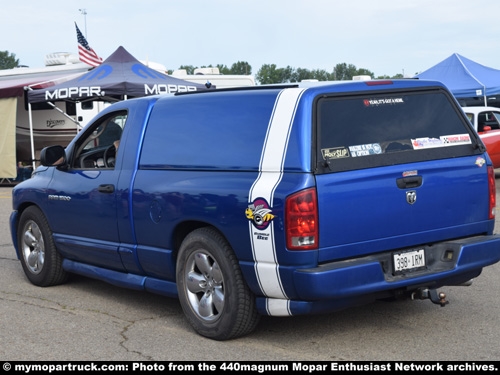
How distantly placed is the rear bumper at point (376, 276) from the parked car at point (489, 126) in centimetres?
1158

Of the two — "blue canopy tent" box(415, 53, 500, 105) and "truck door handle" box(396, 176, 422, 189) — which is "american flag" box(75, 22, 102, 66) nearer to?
"blue canopy tent" box(415, 53, 500, 105)

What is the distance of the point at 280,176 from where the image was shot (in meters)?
5.22

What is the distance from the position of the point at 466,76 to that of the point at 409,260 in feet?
66.3

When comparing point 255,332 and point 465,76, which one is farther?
point 465,76

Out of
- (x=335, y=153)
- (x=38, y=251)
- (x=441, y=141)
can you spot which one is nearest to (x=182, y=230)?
(x=335, y=153)

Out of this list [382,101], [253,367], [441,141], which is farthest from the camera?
[441,141]

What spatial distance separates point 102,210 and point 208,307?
4.88ft

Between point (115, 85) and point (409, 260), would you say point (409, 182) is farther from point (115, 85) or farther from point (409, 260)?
point (115, 85)

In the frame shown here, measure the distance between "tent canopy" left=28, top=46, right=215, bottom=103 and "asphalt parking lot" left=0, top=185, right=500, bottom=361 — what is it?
37.9ft

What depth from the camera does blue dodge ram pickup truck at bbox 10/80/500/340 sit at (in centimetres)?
515

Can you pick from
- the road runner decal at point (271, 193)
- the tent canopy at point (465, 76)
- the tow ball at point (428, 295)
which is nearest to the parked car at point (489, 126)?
the tent canopy at point (465, 76)

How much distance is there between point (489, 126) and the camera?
1753cm

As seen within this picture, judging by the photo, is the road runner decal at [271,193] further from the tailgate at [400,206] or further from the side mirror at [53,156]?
the side mirror at [53,156]

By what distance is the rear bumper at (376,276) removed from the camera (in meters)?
5.07
